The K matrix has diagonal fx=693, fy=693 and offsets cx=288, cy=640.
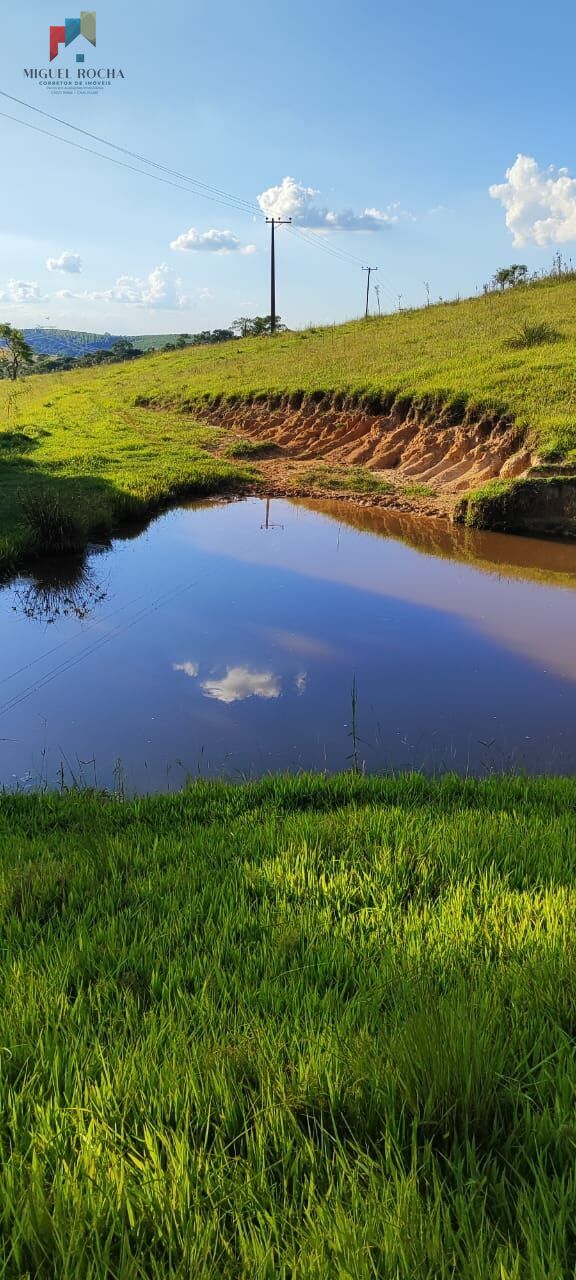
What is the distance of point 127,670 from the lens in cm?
Answer: 775

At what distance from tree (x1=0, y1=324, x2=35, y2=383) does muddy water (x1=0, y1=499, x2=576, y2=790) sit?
198 feet

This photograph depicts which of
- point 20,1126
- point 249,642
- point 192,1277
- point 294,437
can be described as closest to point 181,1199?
point 192,1277

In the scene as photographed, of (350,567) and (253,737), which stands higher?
(350,567)

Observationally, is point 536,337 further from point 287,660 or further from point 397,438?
point 287,660

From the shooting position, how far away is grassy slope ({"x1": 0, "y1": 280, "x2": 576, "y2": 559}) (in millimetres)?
15852

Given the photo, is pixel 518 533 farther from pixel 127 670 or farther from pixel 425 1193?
pixel 425 1193

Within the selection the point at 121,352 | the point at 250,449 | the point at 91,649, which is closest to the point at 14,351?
the point at 121,352

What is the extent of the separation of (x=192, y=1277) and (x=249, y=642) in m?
7.29

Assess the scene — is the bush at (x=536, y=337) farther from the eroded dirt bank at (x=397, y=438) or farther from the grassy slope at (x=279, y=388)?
the eroded dirt bank at (x=397, y=438)

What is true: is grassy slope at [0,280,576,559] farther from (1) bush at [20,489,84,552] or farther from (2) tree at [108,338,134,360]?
(2) tree at [108,338,134,360]

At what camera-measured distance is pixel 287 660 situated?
26.2 ft

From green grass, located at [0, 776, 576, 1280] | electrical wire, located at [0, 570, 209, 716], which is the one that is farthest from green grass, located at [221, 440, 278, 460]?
green grass, located at [0, 776, 576, 1280]

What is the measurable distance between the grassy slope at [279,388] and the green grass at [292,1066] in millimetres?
9574

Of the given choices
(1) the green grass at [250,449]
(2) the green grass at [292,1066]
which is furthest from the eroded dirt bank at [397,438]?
(2) the green grass at [292,1066]
